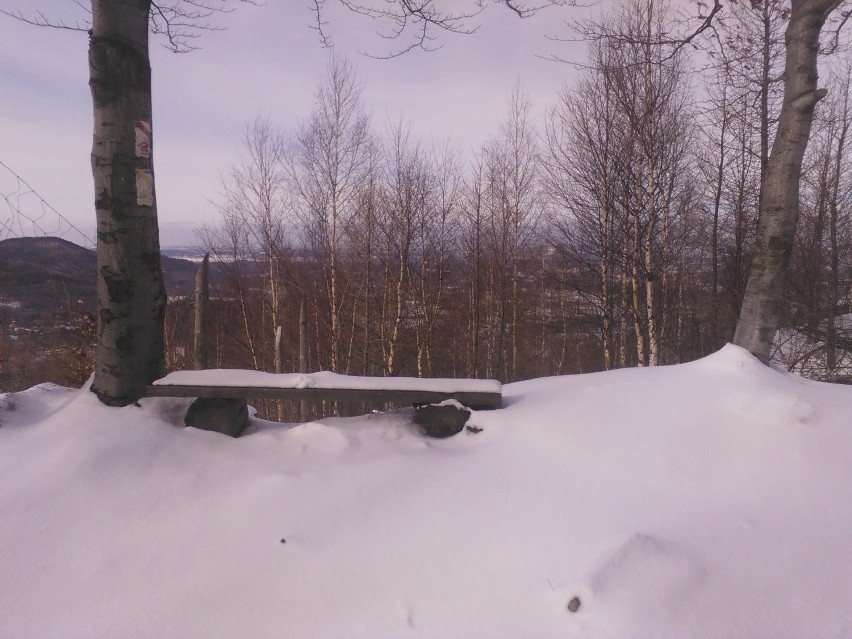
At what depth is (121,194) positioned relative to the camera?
126 inches

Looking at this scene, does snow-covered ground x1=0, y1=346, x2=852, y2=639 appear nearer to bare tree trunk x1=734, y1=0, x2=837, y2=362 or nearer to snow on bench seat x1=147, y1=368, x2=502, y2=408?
snow on bench seat x1=147, y1=368, x2=502, y2=408

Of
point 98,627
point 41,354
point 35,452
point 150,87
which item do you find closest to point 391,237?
point 41,354

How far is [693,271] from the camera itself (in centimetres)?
1720

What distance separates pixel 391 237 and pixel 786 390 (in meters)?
12.7

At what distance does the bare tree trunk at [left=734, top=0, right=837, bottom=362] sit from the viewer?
11.9 feet

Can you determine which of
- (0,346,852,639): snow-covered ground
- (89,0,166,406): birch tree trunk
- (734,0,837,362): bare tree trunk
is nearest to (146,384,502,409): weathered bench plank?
(0,346,852,639): snow-covered ground

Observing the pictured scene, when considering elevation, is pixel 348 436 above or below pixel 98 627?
above

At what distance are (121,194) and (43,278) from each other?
669 cm

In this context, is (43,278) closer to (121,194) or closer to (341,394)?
(121,194)

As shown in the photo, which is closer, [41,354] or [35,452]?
[35,452]

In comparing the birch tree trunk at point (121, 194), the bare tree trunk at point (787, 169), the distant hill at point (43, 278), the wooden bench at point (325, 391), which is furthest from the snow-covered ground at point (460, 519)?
the distant hill at point (43, 278)

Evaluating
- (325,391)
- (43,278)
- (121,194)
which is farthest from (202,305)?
(43,278)

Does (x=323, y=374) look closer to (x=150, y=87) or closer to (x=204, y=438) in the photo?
(x=204, y=438)

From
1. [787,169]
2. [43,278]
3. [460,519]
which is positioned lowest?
[460,519]
